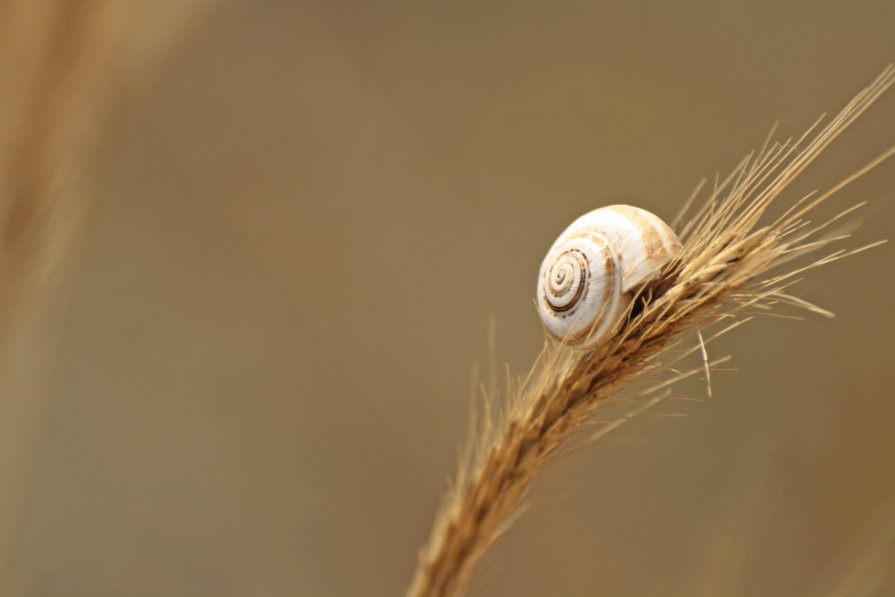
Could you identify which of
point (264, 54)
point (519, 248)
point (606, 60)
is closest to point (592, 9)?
point (606, 60)

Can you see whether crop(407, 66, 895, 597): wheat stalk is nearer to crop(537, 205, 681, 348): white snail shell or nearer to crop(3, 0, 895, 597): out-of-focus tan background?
crop(537, 205, 681, 348): white snail shell

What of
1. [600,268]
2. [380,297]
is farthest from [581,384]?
[380,297]

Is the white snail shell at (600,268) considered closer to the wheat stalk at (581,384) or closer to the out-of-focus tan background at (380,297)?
the wheat stalk at (581,384)

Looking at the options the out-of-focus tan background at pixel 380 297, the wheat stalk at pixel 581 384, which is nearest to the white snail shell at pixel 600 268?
the wheat stalk at pixel 581 384

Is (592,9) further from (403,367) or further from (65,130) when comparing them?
(65,130)

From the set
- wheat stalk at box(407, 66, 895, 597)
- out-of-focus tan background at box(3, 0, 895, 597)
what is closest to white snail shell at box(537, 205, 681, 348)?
wheat stalk at box(407, 66, 895, 597)

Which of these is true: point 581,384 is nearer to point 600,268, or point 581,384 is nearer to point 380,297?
point 600,268
